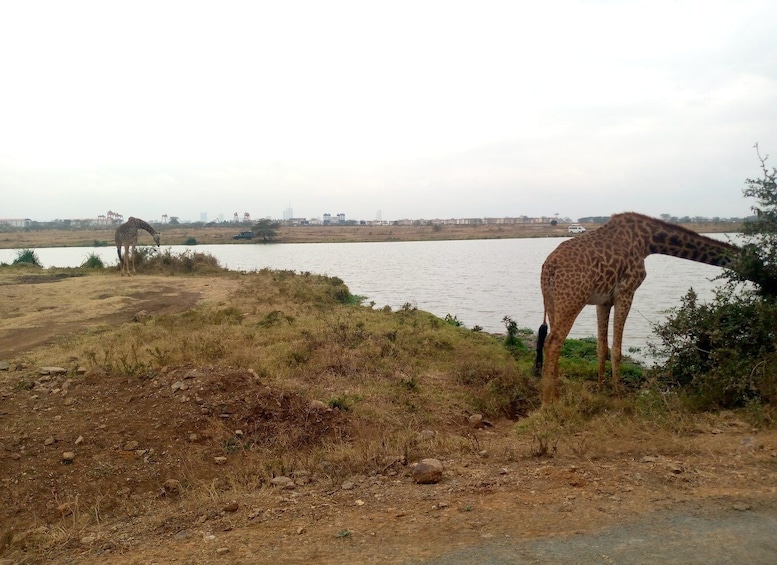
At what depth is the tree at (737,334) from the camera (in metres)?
6.55

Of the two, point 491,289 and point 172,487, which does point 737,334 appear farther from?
point 491,289

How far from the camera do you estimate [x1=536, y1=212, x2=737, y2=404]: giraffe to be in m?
8.23

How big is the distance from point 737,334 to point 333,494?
5624 mm

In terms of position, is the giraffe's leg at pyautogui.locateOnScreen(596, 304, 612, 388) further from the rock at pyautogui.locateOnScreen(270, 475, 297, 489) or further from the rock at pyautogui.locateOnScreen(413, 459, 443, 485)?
the rock at pyautogui.locateOnScreen(270, 475, 297, 489)

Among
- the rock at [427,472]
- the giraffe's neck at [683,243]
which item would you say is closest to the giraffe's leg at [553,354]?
the giraffe's neck at [683,243]

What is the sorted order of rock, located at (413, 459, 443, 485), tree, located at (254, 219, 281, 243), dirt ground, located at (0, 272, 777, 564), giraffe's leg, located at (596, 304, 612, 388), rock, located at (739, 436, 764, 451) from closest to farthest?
dirt ground, located at (0, 272, 777, 564) < rock, located at (413, 459, 443, 485) < rock, located at (739, 436, 764, 451) < giraffe's leg, located at (596, 304, 612, 388) < tree, located at (254, 219, 281, 243)

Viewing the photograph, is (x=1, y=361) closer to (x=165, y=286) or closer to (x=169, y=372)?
(x=169, y=372)

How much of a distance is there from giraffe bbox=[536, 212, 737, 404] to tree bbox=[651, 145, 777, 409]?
27.9 inches

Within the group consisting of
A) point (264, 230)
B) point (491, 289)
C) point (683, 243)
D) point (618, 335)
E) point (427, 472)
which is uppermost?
point (264, 230)

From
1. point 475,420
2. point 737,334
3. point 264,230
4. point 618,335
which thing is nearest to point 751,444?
point 737,334

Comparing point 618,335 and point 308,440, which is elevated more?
point 618,335

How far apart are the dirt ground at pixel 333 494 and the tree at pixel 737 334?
0.61 m

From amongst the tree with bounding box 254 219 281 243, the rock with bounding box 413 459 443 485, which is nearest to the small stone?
the rock with bounding box 413 459 443 485

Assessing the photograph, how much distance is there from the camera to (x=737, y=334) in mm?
7383
